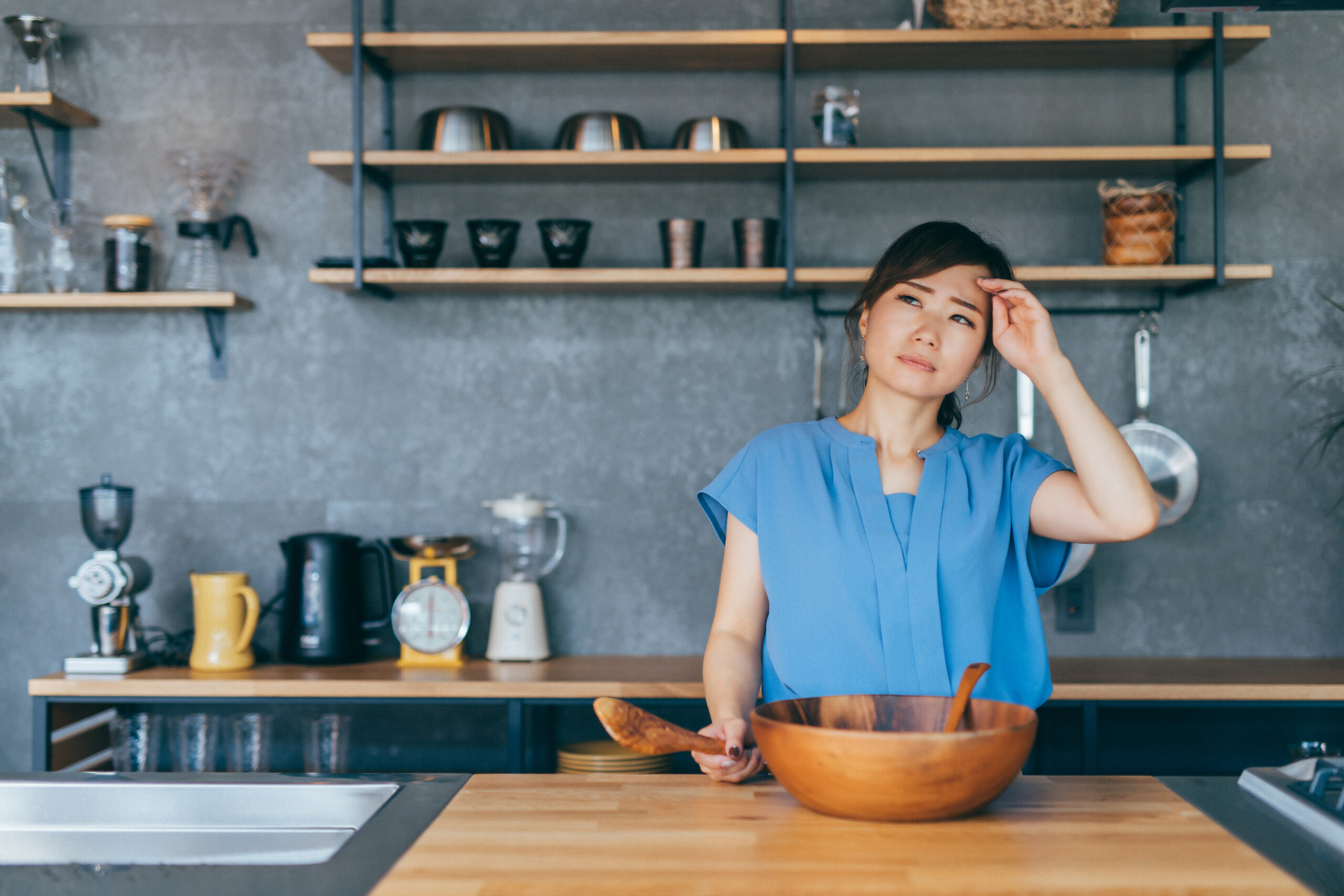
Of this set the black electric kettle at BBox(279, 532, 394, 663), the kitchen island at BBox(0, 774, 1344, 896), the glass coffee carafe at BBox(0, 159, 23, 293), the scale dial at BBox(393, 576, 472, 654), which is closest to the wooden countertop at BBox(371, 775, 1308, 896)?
the kitchen island at BBox(0, 774, 1344, 896)

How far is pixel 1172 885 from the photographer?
782 millimetres

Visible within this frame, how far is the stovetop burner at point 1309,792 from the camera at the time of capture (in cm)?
94

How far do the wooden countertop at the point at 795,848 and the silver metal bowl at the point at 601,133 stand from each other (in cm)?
173

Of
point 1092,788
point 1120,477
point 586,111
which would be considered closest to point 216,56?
point 586,111

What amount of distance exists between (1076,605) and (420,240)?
1.81 metres

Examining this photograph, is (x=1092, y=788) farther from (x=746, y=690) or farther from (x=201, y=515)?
(x=201, y=515)

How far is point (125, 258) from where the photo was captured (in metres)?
2.54

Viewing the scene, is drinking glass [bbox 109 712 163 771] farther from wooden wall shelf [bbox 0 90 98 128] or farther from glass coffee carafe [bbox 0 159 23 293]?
wooden wall shelf [bbox 0 90 98 128]

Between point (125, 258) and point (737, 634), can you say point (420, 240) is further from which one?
point (737, 634)

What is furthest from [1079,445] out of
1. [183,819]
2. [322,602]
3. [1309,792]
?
[322,602]

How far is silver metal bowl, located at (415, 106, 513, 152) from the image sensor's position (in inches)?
95.7

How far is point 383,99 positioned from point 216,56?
0.46 m

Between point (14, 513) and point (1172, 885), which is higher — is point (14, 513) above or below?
above

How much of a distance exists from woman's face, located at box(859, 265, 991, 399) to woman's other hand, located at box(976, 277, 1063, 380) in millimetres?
24
